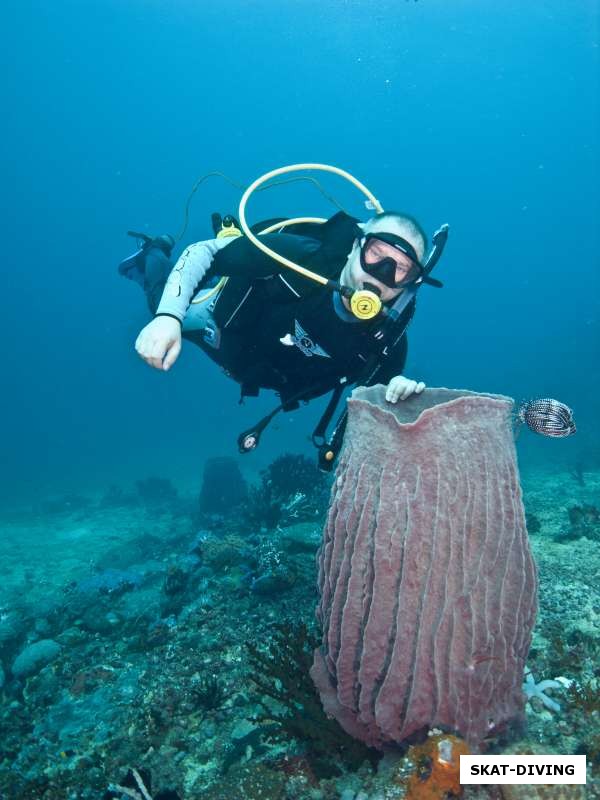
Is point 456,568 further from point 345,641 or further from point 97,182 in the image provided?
point 97,182

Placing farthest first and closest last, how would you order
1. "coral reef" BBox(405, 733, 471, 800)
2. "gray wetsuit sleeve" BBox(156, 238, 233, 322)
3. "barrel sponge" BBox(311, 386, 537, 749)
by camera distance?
1. "gray wetsuit sleeve" BBox(156, 238, 233, 322)
2. "barrel sponge" BBox(311, 386, 537, 749)
3. "coral reef" BBox(405, 733, 471, 800)

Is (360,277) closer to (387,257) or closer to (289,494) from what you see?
(387,257)

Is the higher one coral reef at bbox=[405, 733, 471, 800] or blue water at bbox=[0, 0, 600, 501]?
blue water at bbox=[0, 0, 600, 501]

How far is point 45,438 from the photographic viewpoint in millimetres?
56094

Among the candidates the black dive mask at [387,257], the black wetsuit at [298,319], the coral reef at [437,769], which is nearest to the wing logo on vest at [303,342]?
the black wetsuit at [298,319]

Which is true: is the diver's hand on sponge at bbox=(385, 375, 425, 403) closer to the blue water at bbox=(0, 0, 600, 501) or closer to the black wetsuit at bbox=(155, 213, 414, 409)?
the black wetsuit at bbox=(155, 213, 414, 409)

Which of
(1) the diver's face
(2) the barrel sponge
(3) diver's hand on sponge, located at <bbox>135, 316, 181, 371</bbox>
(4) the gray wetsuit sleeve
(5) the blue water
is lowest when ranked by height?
(2) the barrel sponge

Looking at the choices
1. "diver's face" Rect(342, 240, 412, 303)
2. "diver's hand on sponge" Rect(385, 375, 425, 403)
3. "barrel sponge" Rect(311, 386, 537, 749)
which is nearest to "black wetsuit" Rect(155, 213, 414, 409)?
"diver's face" Rect(342, 240, 412, 303)

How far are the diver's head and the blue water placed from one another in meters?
32.3

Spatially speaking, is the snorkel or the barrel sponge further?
the snorkel

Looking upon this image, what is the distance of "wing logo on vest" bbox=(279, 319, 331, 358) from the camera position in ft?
14.7

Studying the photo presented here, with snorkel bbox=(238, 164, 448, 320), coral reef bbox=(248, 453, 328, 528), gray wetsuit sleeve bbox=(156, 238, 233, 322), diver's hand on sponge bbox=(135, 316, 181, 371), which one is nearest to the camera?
diver's hand on sponge bbox=(135, 316, 181, 371)

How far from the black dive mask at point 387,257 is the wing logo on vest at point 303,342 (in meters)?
0.91

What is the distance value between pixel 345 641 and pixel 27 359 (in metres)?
122
